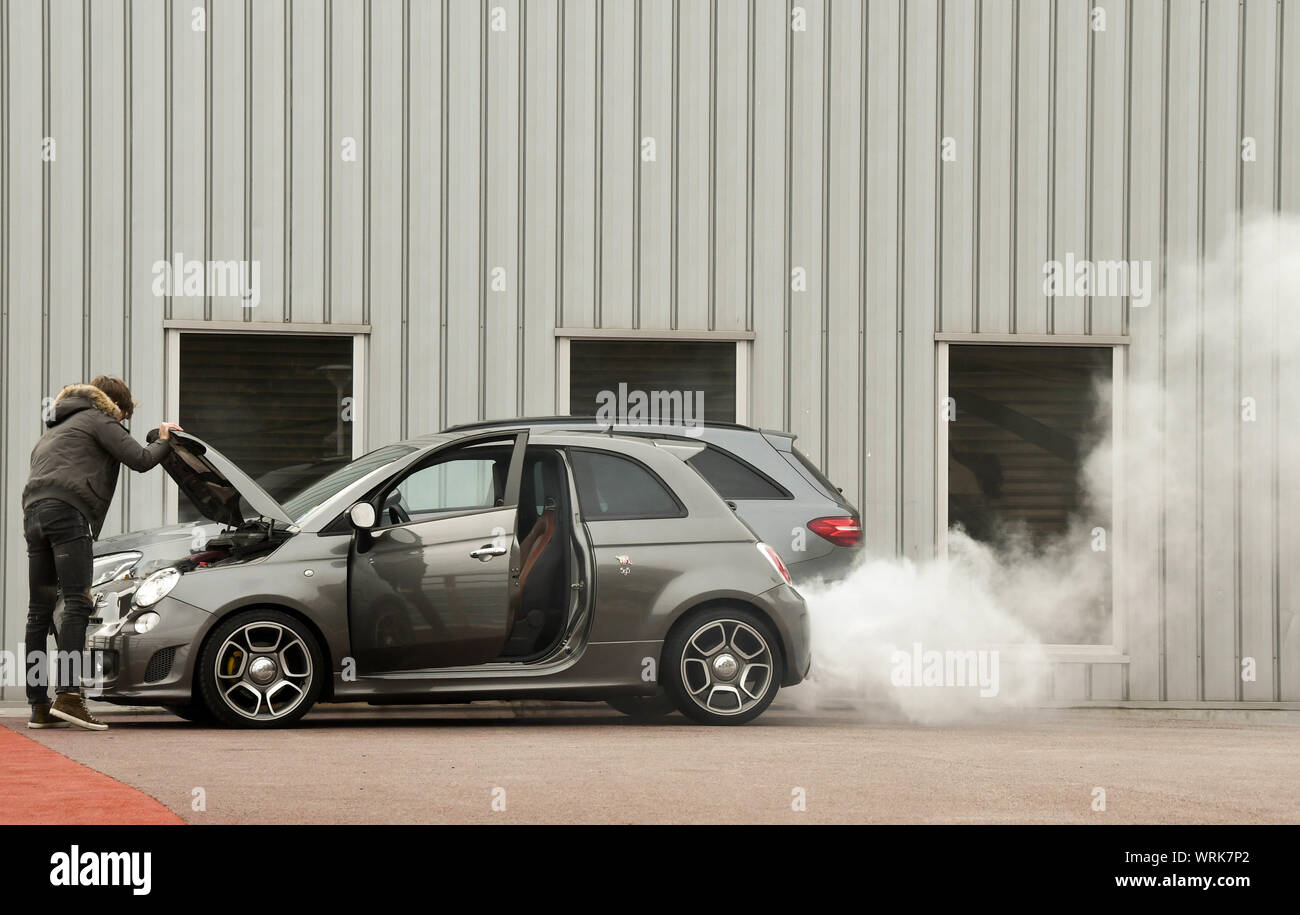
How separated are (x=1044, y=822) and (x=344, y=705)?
23.6ft

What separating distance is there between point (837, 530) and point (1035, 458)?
415 cm

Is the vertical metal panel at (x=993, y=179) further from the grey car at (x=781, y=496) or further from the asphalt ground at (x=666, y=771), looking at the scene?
the asphalt ground at (x=666, y=771)

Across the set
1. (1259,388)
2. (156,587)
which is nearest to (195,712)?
(156,587)

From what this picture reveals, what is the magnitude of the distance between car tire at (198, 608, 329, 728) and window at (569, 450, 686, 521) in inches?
76.1

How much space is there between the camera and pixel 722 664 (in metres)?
10.4

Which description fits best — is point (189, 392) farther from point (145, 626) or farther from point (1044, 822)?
point (1044, 822)

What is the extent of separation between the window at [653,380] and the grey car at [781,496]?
2625mm

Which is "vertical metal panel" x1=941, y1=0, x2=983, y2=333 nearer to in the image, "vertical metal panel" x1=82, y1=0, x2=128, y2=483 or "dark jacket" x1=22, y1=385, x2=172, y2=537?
"vertical metal panel" x1=82, y1=0, x2=128, y2=483

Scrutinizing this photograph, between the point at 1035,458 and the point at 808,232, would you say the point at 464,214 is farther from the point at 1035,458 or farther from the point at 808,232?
the point at 1035,458

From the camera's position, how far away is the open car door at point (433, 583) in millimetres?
9891

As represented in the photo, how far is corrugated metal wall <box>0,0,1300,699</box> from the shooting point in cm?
1382

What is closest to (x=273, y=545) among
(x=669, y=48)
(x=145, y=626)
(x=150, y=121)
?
(x=145, y=626)

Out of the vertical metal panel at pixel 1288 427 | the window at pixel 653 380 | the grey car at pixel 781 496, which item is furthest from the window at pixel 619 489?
the vertical metal panel at pixel 1288 427

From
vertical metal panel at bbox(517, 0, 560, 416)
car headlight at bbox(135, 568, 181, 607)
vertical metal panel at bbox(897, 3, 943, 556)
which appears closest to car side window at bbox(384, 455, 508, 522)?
car headlight at bbox(135, 568, 181, 607)
